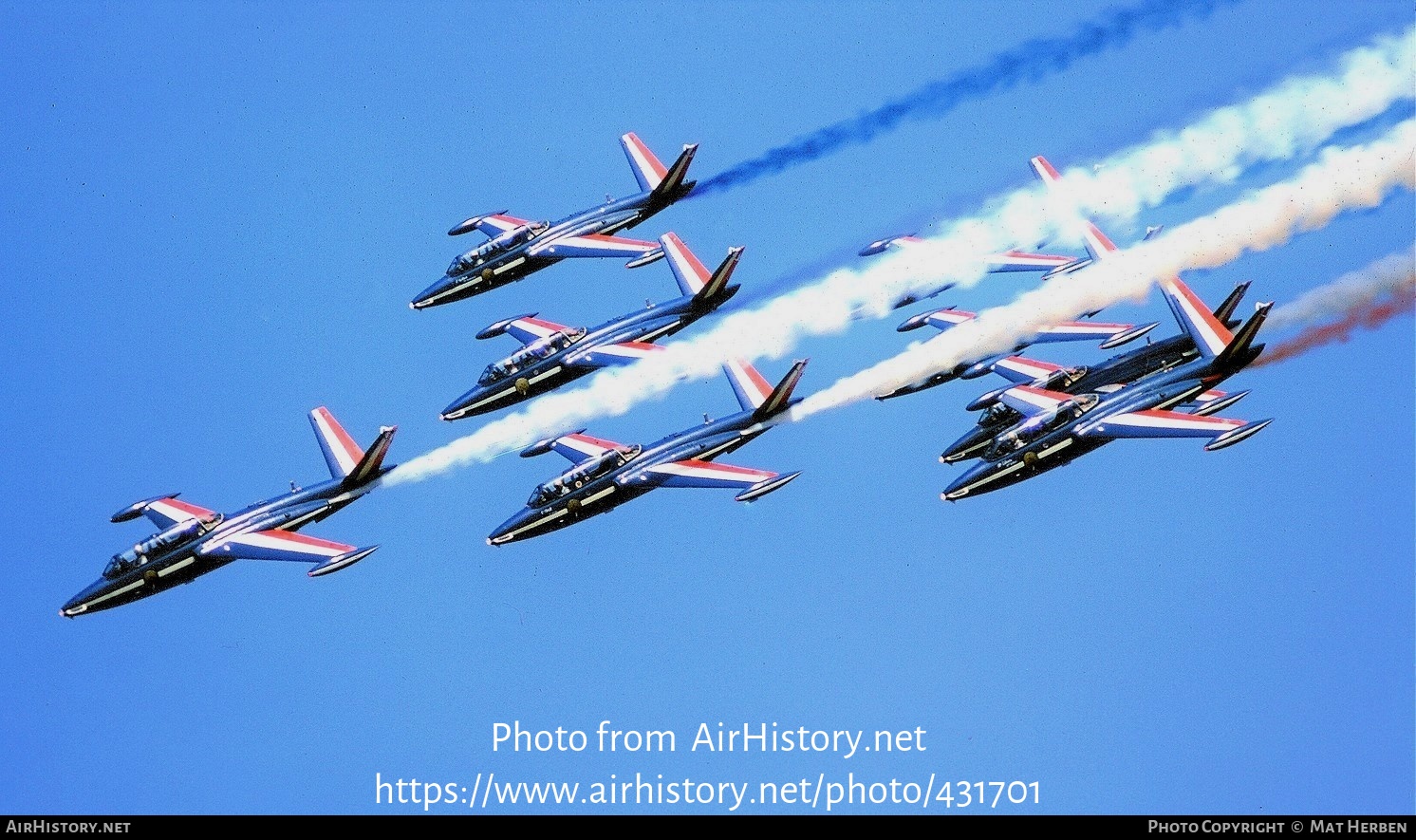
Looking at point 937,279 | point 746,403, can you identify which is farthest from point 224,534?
point 937,279

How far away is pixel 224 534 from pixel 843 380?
20732 millimetres

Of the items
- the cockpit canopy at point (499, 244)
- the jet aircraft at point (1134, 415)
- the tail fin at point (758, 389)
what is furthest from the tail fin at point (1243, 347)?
the cockpit canopy at point (499, 244)

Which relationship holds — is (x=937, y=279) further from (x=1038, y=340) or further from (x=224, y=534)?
(x=224, y=534)

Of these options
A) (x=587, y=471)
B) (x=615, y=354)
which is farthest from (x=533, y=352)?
(x=587, y=471)

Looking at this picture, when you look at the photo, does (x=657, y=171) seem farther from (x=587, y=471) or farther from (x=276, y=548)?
(x=276, y=548)

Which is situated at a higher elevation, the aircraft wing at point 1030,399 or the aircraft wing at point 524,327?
the aircraft wing at point 524,327

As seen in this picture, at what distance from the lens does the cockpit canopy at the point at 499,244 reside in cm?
9306

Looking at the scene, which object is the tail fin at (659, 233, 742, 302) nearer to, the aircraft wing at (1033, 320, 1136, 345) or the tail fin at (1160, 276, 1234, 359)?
the aircraft wing at (1033, 320, 1136, 345)

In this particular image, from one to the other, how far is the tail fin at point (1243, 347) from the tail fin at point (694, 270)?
17.3m

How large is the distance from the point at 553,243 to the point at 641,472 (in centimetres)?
1362

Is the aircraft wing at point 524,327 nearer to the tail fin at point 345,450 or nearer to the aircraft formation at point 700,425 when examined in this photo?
the aircraft formation at point 700,425

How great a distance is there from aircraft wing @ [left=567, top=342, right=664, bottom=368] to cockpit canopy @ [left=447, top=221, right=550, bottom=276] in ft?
22.3

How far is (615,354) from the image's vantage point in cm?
8781

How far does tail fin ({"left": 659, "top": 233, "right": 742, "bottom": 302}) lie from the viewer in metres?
87.6
